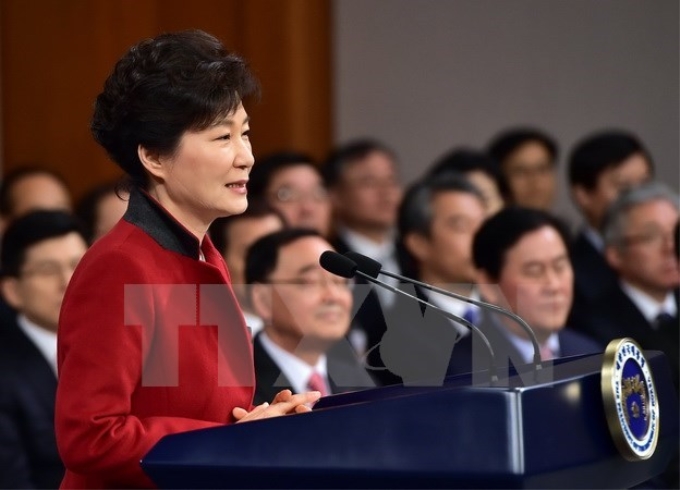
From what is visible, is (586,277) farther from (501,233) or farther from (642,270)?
(501,233)

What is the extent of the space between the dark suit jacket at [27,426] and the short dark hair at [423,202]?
1616 mm

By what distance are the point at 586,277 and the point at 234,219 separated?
133cm

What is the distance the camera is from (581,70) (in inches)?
254

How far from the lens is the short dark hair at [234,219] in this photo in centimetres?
413

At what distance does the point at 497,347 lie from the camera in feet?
11.7

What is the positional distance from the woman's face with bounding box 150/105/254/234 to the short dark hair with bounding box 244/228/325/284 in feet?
5.91

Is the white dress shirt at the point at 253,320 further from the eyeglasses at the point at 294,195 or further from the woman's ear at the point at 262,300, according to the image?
the eyeglasses at the point at 294,195

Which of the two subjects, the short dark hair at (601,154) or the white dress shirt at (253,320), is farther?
the short dark hair at (601,154)

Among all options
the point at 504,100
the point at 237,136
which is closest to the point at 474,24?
the point at 504,100

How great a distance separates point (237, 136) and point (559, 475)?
584mm

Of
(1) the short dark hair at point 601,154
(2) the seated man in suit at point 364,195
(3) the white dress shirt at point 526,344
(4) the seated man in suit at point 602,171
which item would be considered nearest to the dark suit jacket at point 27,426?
(3) the white dress shirt at point 526,344

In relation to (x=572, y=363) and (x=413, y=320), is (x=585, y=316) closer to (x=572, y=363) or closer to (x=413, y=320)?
(x=413, y=320)

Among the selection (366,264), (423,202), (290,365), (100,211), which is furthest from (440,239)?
(366,264)

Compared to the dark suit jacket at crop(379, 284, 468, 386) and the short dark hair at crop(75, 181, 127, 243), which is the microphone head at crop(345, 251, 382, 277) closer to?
the dark suit jacket at crop(379, 284, 468, 386)
